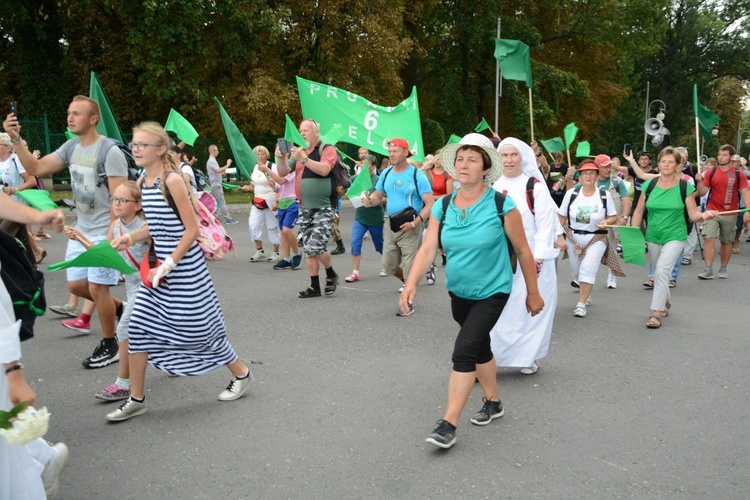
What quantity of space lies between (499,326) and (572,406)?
0.82 metres

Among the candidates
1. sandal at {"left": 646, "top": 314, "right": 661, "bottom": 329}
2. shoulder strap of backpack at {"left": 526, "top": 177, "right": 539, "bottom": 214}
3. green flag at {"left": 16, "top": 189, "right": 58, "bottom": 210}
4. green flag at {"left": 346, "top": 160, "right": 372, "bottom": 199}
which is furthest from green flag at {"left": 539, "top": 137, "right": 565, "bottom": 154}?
green flag at {"left": 16, "top": 189, "right": 58, "bottom": 210}

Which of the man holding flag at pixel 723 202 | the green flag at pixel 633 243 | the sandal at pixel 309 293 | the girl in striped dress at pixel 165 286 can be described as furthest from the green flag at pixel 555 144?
the girl in striped dress at pixel 165 286

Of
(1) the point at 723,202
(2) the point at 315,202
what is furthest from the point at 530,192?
(1) the point at 723,202

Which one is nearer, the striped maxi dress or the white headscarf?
the striped maxi dress

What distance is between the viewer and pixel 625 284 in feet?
31.4

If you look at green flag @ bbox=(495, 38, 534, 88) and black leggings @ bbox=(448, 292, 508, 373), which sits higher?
green flag @ bbox=(495, 38, 534, 88)

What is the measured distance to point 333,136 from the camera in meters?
8.59

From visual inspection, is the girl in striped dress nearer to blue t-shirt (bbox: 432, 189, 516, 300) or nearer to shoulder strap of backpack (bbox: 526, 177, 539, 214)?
blue t-shirt (bbox: 432, 189, 516, 300)

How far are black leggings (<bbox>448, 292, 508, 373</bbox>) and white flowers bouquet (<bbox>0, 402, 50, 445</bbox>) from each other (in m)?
2.19

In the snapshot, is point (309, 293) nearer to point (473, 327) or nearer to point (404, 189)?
point (404, 189)

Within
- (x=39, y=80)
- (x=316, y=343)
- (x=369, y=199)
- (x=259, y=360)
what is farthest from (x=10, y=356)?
(x=39, y=80)

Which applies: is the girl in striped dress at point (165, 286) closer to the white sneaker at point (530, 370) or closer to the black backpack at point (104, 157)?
the black backpack at point (104, 157)

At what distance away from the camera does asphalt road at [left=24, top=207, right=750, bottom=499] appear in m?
3.66

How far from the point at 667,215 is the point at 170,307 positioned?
4934mm
